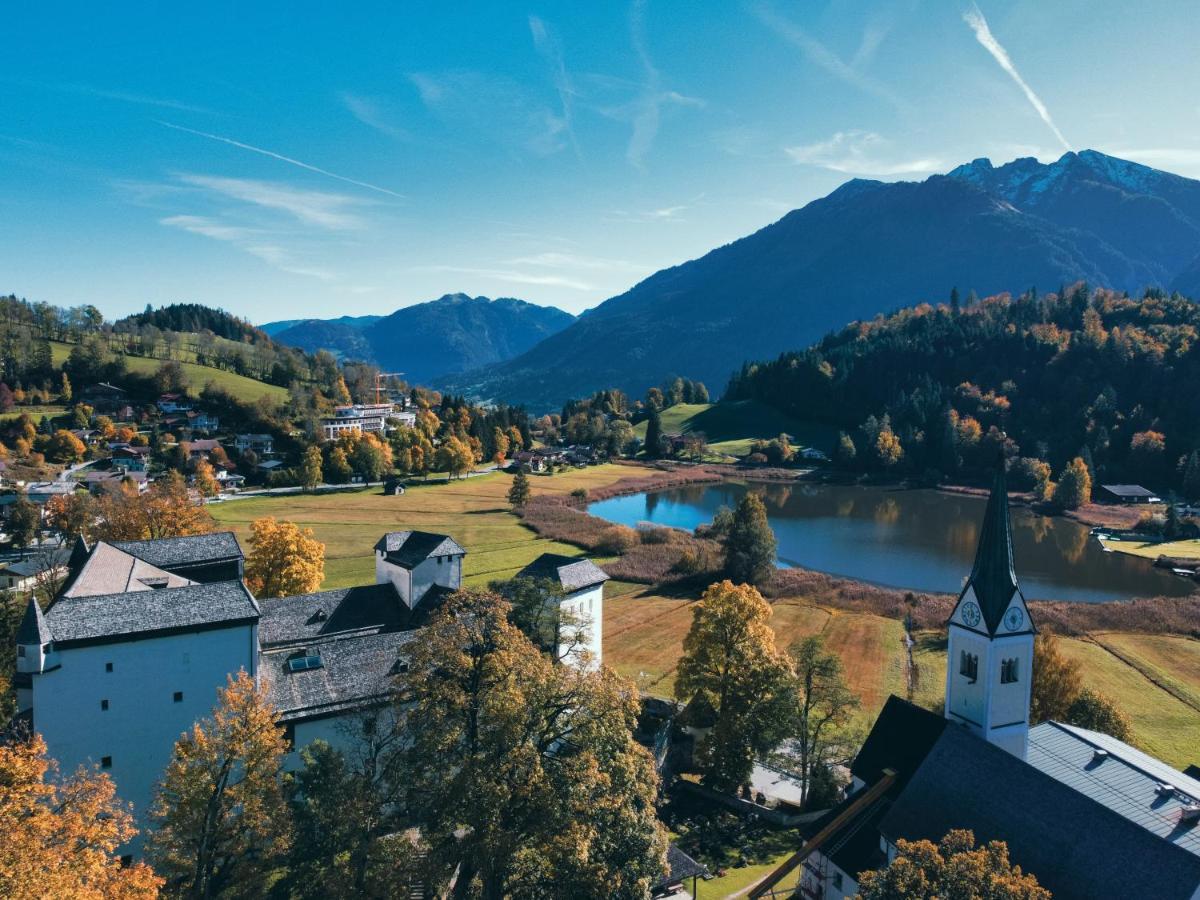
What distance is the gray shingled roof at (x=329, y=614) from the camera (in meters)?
33.1

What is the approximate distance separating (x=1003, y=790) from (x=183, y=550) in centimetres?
3892

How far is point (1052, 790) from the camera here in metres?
20.9

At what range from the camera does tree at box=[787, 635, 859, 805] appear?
101 ft

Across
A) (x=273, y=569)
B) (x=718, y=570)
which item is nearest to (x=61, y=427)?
(x=273, y=569)

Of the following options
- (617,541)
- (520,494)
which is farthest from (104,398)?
(617,541)

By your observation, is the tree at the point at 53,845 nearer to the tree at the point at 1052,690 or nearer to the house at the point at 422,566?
the house at the point at 422,566

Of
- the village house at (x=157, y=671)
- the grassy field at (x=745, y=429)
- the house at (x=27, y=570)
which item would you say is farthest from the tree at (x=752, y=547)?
the grassy field at (x=745, y=429)

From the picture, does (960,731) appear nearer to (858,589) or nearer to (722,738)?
(722,738)

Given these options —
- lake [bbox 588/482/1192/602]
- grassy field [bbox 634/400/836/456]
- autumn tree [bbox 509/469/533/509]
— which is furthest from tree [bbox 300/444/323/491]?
grassy field [bbox 634/400/836/456]

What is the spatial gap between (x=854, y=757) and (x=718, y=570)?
3768cm

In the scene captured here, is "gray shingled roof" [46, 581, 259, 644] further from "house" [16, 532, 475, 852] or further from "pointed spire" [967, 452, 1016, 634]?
"pointed spire" [967, 452, 1016, 634]

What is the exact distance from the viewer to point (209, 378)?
151m

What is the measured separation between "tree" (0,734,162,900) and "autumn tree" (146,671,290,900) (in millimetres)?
1338

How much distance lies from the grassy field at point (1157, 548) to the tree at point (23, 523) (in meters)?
114
